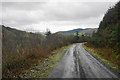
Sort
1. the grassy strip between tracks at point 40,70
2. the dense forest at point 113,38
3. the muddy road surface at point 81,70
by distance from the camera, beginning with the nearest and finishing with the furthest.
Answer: the muddy road surface at point 81,70 → the grassy strip between tracks at point 40,70 → the dense forest at point 113,38

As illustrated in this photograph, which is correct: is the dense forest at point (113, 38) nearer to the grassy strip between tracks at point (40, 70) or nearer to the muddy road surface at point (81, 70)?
the muddy road surface at point (81, 70)

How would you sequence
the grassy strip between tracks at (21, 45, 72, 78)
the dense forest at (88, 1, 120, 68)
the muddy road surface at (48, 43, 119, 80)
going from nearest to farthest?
the muddy road surface at (48, 43, 119, 80), the grassy strip between tracks at (21, 45, 72, 78), the dense forest at (88, 1, 120, 68)

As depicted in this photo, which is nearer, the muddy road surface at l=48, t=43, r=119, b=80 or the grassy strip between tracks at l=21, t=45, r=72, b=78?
the muddy road surface at l=48, t=43, r=119, b=80

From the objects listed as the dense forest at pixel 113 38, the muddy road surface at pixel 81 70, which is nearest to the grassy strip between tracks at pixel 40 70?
the muddy road surface at pixel 81 70

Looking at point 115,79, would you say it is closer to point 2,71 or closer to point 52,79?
point 52,79

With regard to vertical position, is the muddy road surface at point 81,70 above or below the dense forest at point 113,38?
below

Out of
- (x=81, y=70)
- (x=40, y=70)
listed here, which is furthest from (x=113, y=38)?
(x=40, y=70)

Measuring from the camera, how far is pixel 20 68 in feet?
20.8

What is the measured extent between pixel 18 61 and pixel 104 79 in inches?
232

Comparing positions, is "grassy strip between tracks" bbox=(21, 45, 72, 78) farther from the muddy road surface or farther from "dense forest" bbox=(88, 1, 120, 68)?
"dense forest" bbox=(88, 1, 120, 68)

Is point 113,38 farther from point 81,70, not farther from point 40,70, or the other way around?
point 40,70

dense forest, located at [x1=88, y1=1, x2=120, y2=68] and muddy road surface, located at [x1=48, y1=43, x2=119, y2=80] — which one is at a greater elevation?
dense forest, located at [x1=88, y1=1, x2=120, y2=68]

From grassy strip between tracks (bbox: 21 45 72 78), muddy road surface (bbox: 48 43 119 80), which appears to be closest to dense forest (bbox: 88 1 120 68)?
muddy road surface (bbox: 48 43 119 80)

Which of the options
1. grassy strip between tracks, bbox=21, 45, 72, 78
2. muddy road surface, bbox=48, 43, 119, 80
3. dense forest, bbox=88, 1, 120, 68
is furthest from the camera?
dense forest, bbox=88, 1, 120, 68
